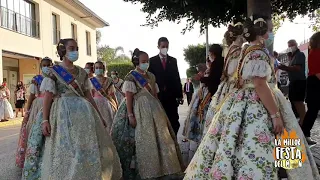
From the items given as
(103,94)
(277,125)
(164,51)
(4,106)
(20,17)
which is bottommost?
(4,106)

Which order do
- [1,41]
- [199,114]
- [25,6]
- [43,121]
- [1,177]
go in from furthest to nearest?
[25,6], [1,41], [199,114], [1,177], [43,121]

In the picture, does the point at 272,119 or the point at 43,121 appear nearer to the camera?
the point at 272,119

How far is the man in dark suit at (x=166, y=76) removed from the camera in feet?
19.6

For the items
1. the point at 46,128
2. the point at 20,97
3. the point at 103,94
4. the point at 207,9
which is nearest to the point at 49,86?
the point at 46,128

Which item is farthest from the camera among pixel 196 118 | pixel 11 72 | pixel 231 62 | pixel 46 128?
pixel 11 72

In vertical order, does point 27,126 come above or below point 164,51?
below

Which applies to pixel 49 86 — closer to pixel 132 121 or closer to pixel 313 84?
pixel 132 121

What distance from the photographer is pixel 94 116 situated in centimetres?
435

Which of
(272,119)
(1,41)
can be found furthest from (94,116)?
(1,41)

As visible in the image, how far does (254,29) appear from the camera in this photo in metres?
3.54

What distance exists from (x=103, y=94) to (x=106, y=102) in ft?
0.96

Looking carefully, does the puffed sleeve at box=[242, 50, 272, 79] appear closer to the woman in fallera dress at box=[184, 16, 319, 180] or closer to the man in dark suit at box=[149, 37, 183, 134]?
the woman in fallera dress at box=[184, 16, 319, 180]

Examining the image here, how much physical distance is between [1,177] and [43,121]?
217cm

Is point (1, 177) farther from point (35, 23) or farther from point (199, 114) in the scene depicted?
point (35, 23)
